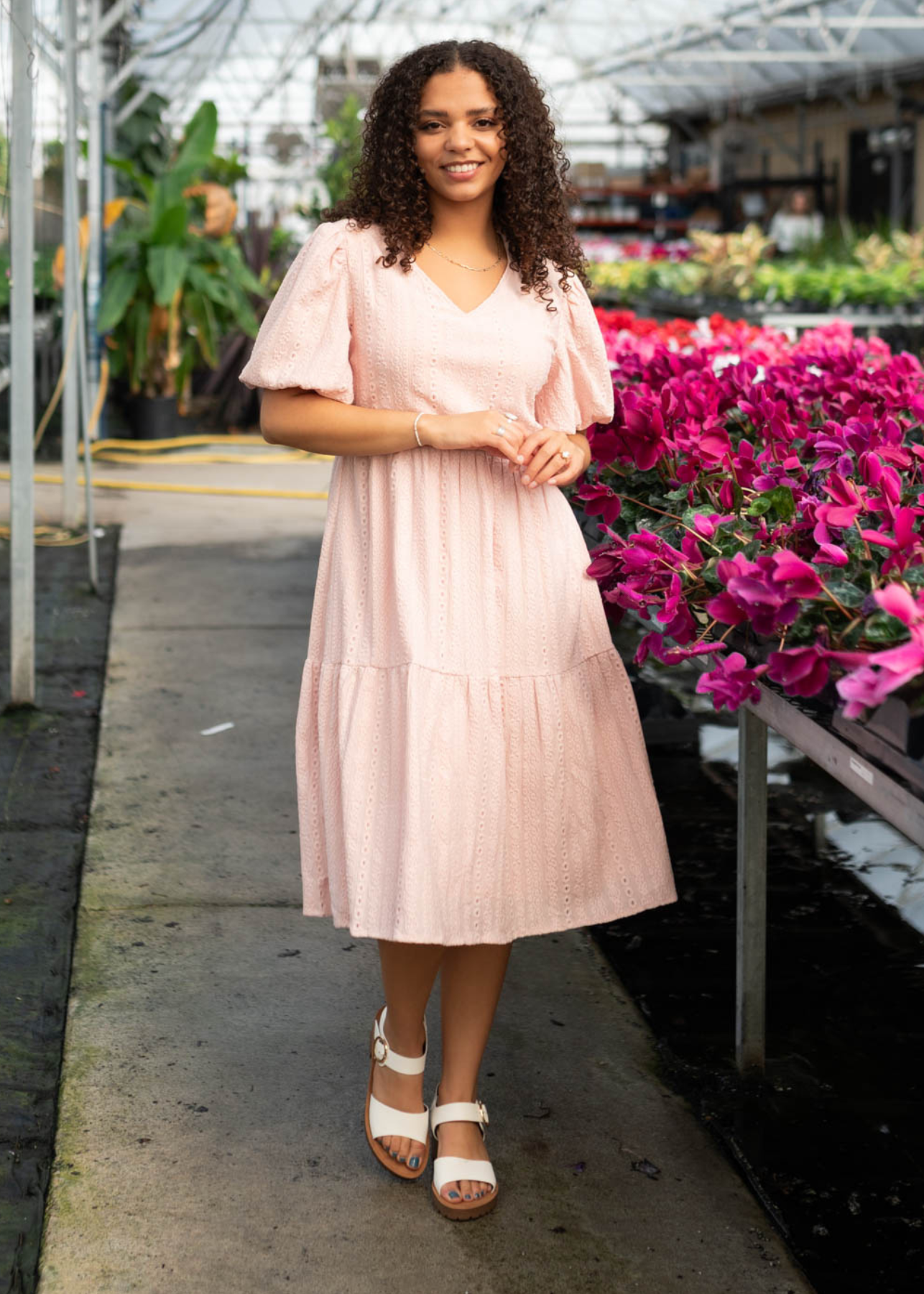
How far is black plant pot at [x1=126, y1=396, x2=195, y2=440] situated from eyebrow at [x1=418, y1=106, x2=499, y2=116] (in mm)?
7496

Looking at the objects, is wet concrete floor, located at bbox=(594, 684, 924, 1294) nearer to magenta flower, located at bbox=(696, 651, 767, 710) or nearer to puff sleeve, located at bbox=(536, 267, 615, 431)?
magenta flower, located at bbox=(696, 651, 767, 710)

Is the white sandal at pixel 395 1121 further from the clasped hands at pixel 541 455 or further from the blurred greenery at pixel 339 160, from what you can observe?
the blurred greenery at pixel 339 160

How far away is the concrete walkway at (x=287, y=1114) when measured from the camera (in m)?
1.87

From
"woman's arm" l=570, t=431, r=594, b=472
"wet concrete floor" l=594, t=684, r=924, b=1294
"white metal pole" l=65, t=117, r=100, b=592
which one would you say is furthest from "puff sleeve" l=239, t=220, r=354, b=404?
"white metal pole" l=65, t=117, r=100, b=592

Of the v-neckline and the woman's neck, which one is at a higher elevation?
the woman's neck

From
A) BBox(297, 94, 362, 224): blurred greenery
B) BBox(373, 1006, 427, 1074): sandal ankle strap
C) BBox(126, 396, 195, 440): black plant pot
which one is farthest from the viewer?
BBox(297, 94, 362, 224): blurred greenery

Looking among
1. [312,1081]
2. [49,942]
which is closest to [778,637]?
[312,1081]

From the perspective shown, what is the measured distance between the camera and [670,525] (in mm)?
2188

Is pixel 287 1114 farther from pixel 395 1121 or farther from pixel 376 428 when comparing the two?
pixel 376 428

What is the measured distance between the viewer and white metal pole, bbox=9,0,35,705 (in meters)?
3.99

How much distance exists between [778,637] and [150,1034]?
4.24ft

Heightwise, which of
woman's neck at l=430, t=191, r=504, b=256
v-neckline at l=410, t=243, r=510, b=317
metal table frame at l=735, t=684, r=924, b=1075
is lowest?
metal table frame at l=735, t=684, r=924, b=1075

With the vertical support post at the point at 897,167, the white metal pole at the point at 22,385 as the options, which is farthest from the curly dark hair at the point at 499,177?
the vertical support post at the point at 897,167

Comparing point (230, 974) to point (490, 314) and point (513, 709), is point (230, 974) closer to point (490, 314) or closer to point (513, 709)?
point (513, 709)
